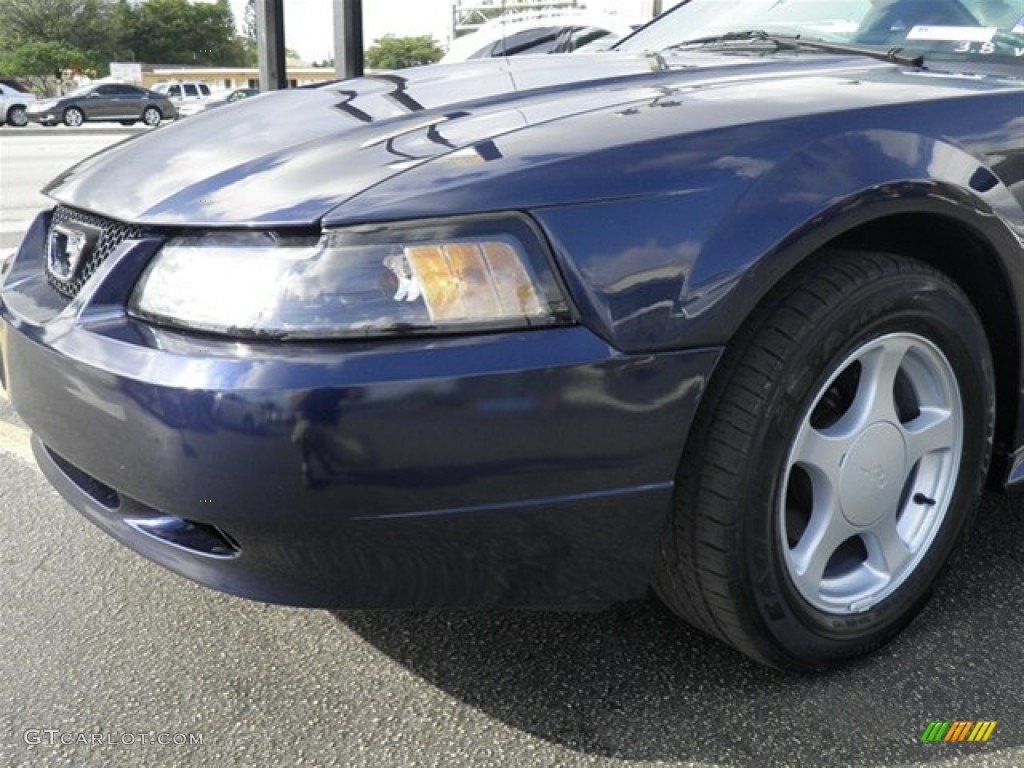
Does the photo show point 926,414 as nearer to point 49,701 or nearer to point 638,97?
point 638,97

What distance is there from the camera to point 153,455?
1480 mm

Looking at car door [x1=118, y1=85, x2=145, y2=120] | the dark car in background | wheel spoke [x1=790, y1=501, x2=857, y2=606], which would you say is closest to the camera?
wheel spoke [x1=790, y1=501, x2=857, y2=606]

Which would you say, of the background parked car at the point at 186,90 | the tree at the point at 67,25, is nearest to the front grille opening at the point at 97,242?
the background parked car at the point at 186,90

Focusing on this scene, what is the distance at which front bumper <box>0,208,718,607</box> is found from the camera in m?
1.41

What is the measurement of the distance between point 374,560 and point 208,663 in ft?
2.18

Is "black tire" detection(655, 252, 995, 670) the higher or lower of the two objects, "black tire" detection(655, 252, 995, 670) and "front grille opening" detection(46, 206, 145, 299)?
the lower

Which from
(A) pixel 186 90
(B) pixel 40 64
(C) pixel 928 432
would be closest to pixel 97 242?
(C) pixel 928 432

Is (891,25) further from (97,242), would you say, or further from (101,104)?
(101,104)

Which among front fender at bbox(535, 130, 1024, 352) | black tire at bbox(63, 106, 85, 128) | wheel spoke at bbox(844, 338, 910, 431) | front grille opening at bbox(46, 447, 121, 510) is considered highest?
front fender at bbox(535, 130, 1024, 352)

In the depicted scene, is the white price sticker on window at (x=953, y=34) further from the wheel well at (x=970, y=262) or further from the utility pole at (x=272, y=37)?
the utility pole at (x=272, y=37)

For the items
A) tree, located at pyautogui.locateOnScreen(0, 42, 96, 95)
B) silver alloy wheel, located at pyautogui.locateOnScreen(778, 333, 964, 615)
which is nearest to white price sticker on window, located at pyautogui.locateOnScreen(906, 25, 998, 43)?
silver alloy wheel, located at pyautogui.locateOnScreen(778, 333, 964, 615)

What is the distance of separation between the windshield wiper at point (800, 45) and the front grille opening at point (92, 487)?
80.3 inches

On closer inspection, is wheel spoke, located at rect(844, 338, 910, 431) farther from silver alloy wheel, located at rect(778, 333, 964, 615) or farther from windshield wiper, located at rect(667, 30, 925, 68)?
windshield wiper, located at rect(667, 30, 925, 68)

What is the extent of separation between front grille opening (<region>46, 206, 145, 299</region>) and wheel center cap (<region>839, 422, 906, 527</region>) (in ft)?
4.59
